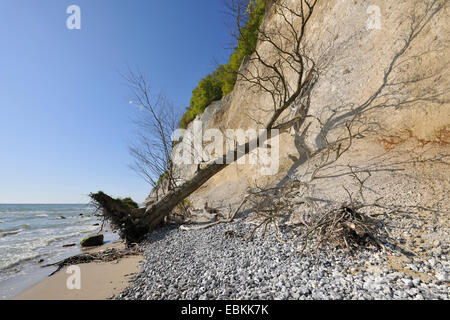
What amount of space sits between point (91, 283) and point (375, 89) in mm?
8676

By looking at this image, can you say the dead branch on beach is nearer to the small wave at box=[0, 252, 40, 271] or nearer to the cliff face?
the small wave at box=[0, 252, 40, 271]

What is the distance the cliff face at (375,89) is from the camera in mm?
4590

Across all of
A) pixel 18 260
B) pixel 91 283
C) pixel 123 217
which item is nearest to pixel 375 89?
pixel 123 217

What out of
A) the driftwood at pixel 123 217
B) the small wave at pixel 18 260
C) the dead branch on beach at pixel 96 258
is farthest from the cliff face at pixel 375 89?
the small wave at pixel 18 260

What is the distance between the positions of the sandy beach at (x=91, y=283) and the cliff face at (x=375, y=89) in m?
4.36

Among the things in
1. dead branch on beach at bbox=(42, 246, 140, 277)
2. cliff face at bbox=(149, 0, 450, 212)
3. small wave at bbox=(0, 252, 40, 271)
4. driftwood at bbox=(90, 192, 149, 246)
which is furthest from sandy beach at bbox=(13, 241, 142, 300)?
cliff face at bbox=(149, 0, 450, 212)

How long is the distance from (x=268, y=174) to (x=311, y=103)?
11.5 feet

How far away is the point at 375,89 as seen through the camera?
6.10 metres

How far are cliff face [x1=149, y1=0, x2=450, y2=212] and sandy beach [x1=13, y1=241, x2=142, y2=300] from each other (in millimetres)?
4363

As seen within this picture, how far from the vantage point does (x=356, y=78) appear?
693 cm

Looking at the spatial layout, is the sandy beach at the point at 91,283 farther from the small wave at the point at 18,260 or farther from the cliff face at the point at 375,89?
the cliff face at the point at 375,89
